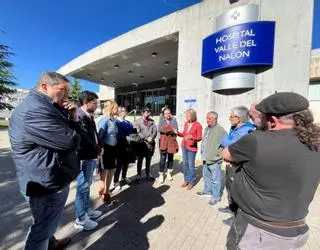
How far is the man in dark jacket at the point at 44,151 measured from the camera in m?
1.61

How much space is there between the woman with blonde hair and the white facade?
4.20m

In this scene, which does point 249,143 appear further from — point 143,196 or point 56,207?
point 143,196

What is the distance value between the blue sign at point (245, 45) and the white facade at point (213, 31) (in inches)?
10.6

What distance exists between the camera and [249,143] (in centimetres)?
133

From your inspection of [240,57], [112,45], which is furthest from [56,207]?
[112,45]

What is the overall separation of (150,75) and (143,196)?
13.0 m

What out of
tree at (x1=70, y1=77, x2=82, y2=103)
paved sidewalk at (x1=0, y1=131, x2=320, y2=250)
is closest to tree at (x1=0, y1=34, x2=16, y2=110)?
tree at (x1=70, y1=77, x2=82, y2=103)

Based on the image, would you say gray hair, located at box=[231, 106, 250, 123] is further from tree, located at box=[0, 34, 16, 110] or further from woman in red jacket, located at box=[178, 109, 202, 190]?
tree, located at box=[0, 34, 16, 110]

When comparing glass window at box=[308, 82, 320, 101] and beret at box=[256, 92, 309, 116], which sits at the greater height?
glass window at box=[308, 82, 320, 101]

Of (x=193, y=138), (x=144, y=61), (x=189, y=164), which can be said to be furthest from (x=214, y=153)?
(x=144, y=61)

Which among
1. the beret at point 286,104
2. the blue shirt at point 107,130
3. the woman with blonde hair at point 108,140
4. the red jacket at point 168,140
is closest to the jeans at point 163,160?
the red jacket at point 168,140

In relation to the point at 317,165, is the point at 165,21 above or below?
above

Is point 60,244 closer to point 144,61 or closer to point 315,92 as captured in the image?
point 144,61

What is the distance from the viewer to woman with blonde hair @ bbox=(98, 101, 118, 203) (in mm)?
3648
